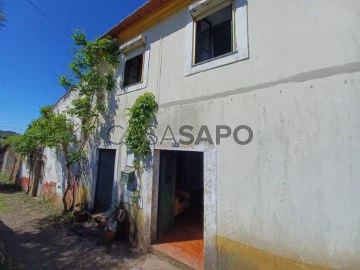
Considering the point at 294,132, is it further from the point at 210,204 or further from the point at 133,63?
the point at 133,63

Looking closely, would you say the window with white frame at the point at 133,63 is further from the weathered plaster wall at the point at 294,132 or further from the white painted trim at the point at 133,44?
the weathered plaster wall at the point at 294,132

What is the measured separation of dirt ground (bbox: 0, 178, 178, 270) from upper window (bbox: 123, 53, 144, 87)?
16.2 feet

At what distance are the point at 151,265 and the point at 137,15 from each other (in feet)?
21.9

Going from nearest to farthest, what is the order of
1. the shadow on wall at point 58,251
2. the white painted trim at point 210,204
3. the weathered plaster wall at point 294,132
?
the weathered plaster wall at point 294,132 → the white painted trim at point 210,204 → the shadow on wall at point 58,251

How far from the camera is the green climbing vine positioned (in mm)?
5789

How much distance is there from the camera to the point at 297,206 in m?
3.33

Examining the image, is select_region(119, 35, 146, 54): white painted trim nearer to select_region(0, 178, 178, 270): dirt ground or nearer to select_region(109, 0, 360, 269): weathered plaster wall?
select_region(109, 0, 360, 269): weathered plaster wall

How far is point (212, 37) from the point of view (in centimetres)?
554

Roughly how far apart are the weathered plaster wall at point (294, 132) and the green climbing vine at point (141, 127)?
171 centimetres

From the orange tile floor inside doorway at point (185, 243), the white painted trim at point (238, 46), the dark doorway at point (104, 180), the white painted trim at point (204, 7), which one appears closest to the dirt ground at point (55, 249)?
the orange tile floor inside doorway at point (185, 243)

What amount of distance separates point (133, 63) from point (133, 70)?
233 mm

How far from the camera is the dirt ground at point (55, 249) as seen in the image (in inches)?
190

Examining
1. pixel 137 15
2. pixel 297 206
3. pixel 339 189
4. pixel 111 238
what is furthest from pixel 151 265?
pixel 137 15

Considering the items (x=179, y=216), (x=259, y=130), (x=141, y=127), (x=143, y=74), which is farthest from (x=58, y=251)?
(x=259, y=130)
